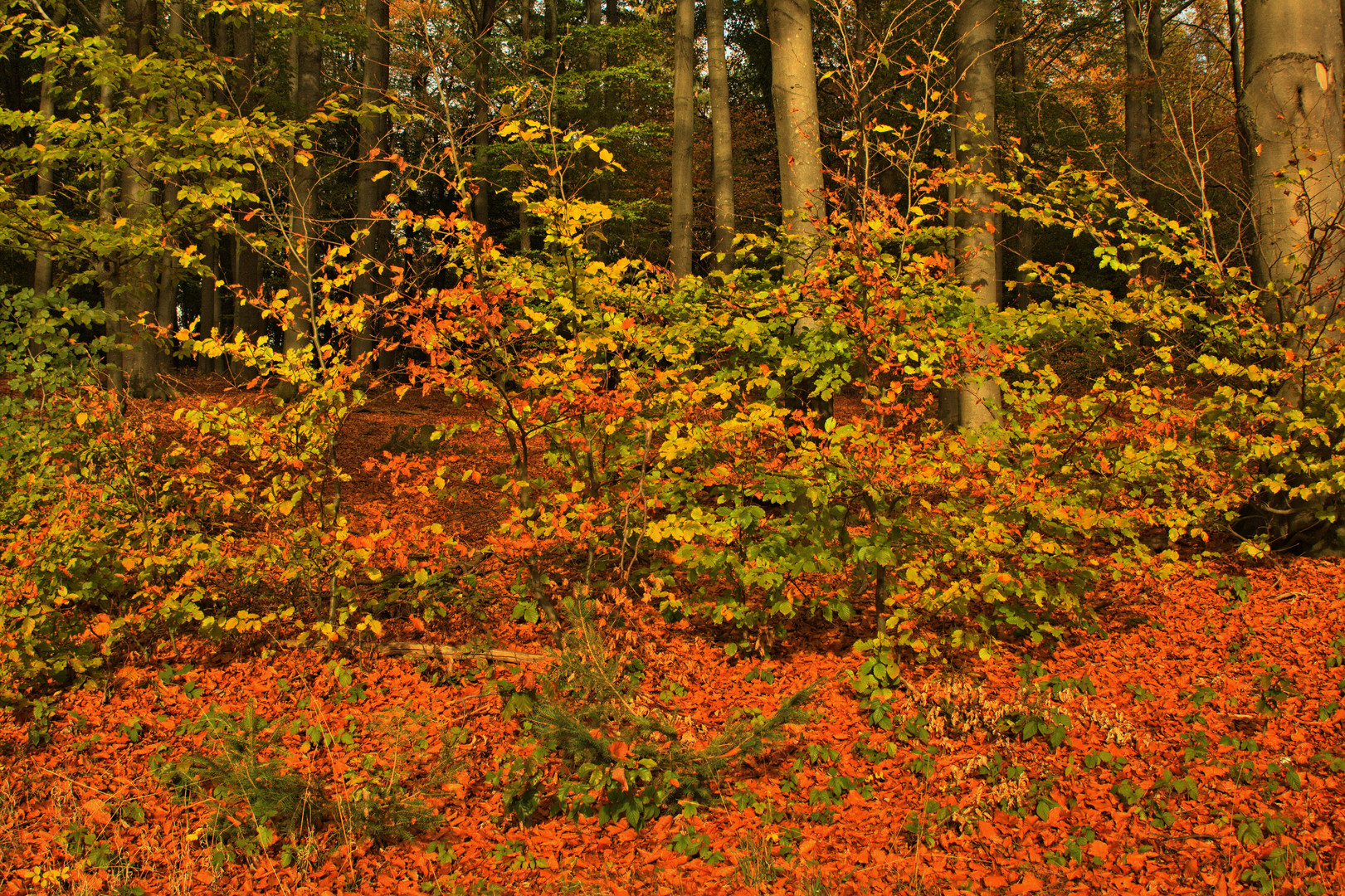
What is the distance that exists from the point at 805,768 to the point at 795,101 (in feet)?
16.2

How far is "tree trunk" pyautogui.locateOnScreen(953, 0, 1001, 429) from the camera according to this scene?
6.82 meters

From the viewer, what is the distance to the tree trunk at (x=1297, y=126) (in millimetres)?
5645

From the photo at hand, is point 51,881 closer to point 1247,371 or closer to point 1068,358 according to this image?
point 1247,371

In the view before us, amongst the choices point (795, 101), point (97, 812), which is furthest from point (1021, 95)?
point (97, 812)

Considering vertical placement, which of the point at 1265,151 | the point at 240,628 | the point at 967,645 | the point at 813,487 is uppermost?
the point at 1265,151

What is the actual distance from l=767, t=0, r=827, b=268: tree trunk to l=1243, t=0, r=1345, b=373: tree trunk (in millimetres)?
3077

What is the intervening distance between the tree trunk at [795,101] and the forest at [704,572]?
0.04 metres

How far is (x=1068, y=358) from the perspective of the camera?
40.8 feet

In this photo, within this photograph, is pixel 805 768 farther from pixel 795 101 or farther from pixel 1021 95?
pixel 1021 95

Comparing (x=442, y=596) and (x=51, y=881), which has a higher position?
(x=442, y=596)

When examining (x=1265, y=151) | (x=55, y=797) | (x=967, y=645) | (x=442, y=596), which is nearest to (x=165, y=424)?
(x=442, y=596)

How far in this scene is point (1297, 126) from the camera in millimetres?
5738

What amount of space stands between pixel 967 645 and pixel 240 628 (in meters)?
4.02

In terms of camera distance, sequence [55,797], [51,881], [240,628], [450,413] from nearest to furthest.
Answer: [51,881] → [55,797] → [240,628] → [450,413]
